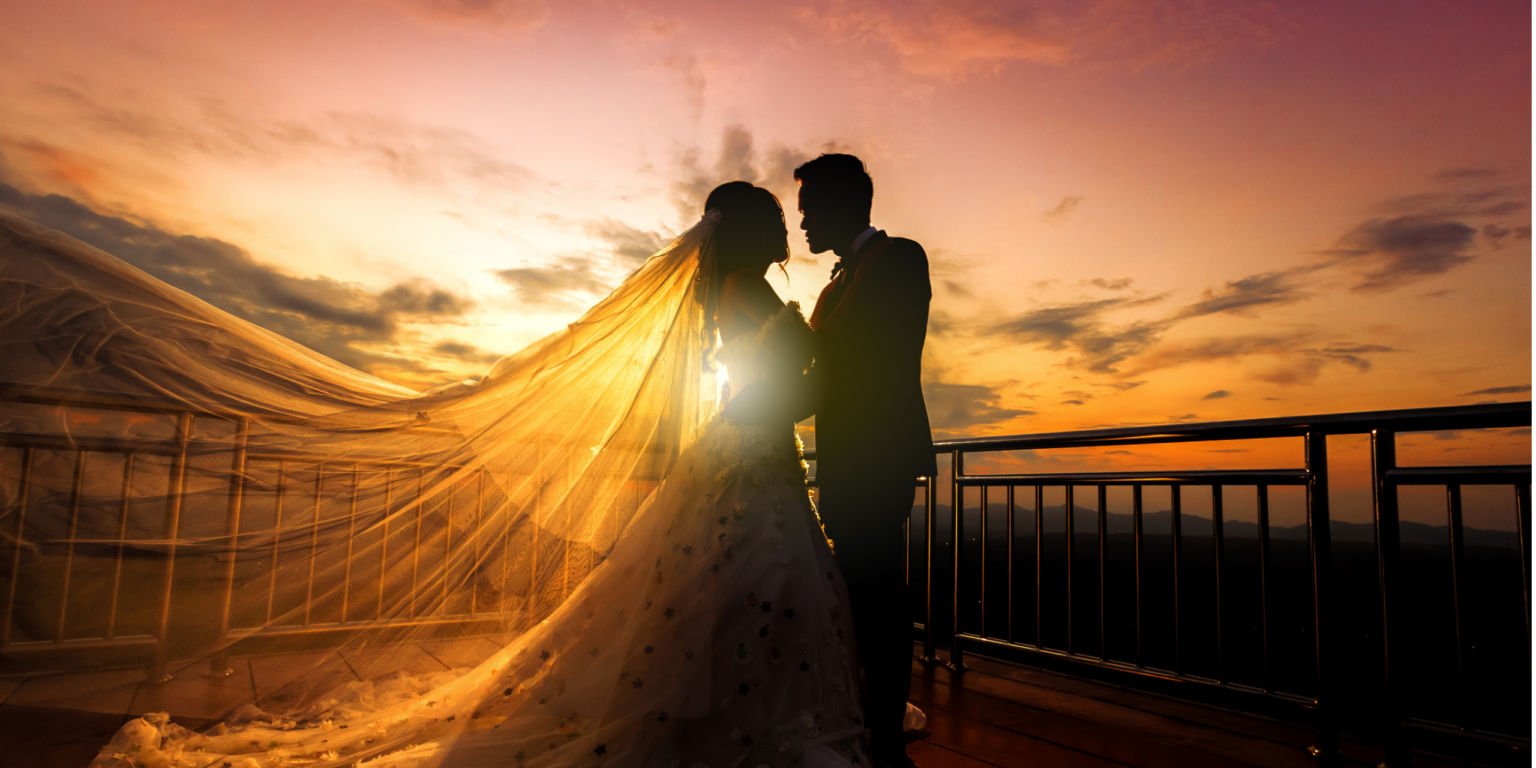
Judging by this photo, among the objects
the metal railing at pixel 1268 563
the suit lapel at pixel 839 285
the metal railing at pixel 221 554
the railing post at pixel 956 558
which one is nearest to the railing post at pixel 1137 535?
the metal railing at pixel 1268 563

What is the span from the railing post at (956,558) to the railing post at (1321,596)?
A: 5.14ft

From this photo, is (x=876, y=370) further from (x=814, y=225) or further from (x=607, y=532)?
(x=607, y=532)

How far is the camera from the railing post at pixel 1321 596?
2.55m

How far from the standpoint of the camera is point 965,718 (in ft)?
9.66

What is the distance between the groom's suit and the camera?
2.08 m

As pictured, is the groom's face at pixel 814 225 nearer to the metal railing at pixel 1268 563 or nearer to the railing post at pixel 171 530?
the metal railing at pixel 1268 563

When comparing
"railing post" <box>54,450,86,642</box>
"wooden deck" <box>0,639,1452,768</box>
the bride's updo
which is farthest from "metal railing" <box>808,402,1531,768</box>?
"railing post" <box>54,450,86,642</box>

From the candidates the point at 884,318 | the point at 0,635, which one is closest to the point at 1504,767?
the point at 884,318

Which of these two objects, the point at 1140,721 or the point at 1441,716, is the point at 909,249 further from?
the point at 1441,716

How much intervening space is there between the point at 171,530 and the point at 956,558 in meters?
3.51

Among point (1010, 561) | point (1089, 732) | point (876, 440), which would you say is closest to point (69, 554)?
point (876, 440)

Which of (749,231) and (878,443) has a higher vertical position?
(749,231)

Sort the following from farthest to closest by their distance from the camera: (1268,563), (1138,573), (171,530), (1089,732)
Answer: (1138,573) < (1268,563) < (1089,732) < (171,530)

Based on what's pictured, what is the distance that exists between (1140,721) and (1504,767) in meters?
1.06
